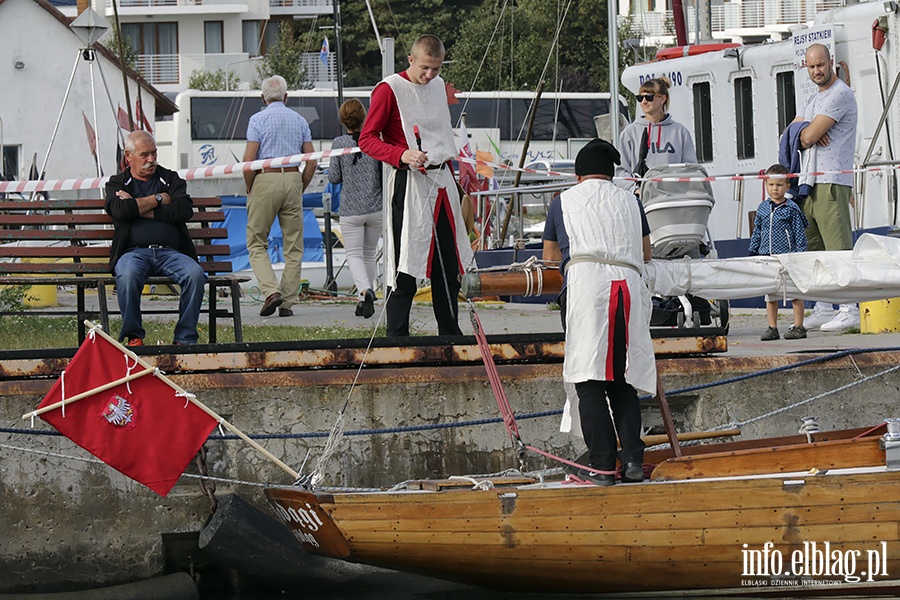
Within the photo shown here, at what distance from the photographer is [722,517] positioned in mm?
7094

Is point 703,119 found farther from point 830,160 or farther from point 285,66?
point 285,66

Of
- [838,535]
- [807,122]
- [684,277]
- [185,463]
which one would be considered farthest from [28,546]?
[807,122]

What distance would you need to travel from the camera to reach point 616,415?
7.36 metres

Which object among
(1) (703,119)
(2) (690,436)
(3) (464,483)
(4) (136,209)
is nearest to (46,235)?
(4) (136,209)

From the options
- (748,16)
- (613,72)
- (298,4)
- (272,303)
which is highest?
(298,4)

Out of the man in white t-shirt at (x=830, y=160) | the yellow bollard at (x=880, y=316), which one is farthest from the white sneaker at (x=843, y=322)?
the yellow bollard at (x=880, y=316)

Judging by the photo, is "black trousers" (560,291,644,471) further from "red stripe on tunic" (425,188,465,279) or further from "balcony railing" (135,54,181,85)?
"balcony railing" (135,54,181,85)

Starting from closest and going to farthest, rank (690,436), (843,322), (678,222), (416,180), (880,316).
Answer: (690,436), (416,180), (678,222), (880,316), (843,322)

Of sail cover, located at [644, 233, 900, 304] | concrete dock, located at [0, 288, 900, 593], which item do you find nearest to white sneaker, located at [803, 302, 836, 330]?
sail cover, located at [644, 233, 900, 304]

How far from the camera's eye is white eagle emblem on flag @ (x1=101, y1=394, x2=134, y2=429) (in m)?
7.50

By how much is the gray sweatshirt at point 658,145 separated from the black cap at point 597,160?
14.2 feet

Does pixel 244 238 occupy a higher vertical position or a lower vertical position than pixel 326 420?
higher

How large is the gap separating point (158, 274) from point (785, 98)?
9675 millimetres

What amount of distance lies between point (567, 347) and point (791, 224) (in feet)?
15.8
